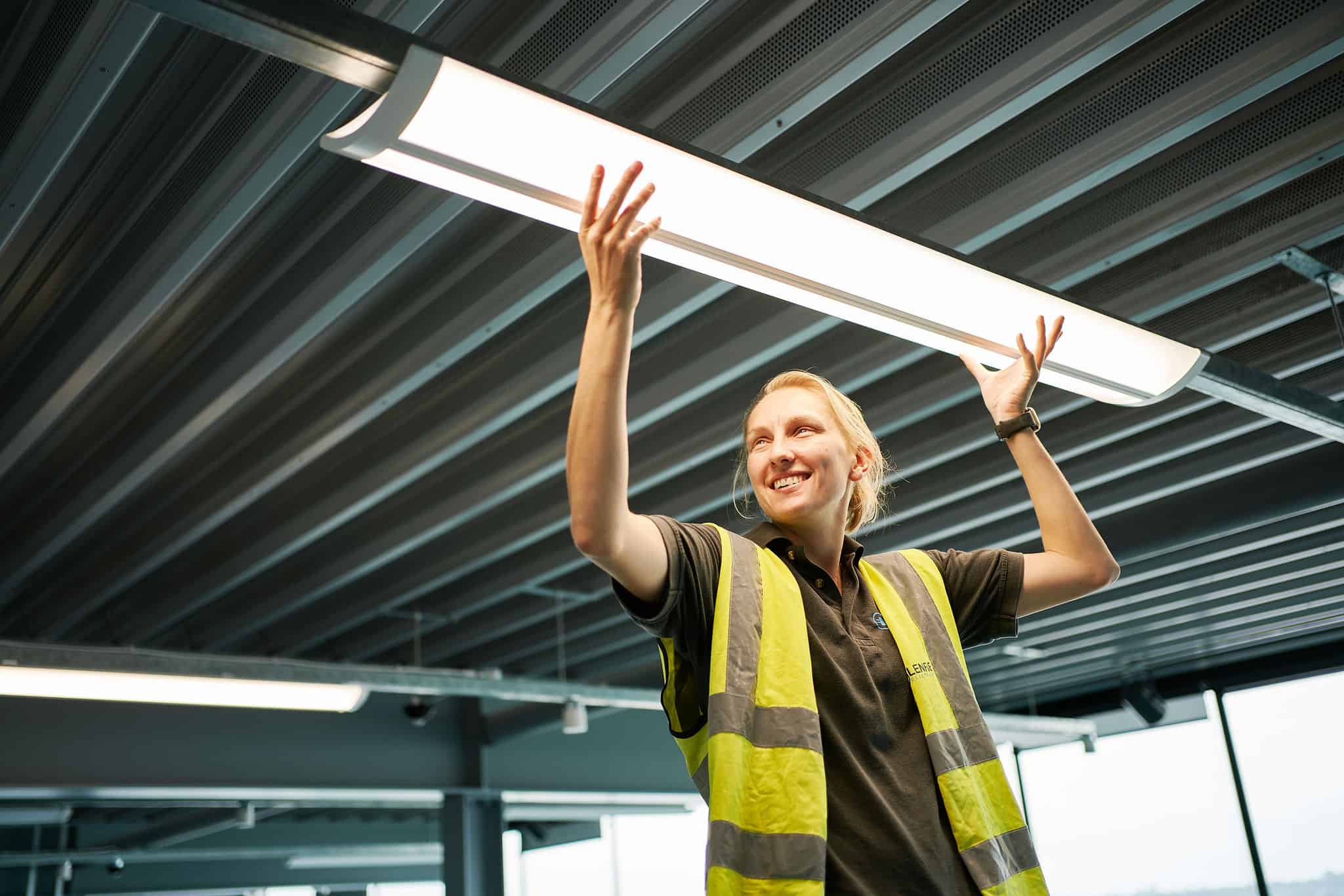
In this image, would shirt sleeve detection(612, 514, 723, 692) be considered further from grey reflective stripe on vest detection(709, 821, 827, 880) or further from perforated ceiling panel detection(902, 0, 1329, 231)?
perforated ceiling panel detection(902, 0, 1329, 231)

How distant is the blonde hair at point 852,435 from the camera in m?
1.62

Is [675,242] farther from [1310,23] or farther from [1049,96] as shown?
[1310,23]

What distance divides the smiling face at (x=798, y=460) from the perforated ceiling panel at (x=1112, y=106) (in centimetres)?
163

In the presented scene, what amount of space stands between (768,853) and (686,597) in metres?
0.30

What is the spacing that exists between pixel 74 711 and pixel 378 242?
5.01m

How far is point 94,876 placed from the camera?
13.2 metres

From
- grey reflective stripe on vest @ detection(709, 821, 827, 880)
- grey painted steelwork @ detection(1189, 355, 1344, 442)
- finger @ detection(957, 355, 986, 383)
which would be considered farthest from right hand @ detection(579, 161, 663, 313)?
grey painted steelwork @ detection(1189, 355, 1344, 442)

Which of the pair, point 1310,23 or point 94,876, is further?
point 94,876

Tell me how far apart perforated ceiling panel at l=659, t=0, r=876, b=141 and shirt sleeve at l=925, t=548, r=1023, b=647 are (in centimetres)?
128

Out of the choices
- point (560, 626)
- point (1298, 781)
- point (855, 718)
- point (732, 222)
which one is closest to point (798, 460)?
point (855, 718)

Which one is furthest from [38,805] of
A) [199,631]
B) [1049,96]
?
[1049,96]

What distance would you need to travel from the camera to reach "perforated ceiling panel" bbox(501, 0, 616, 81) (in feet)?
7.98

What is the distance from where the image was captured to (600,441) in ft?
3.96

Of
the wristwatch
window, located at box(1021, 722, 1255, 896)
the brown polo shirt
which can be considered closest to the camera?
the brown polo shirt
